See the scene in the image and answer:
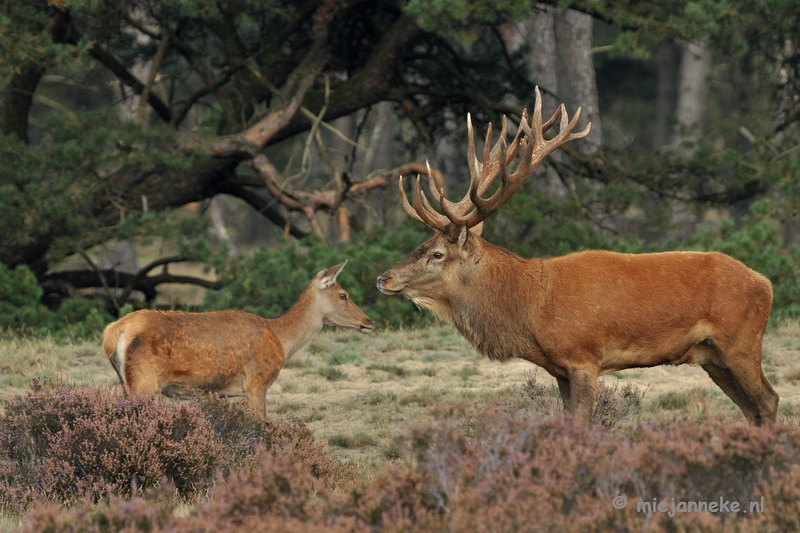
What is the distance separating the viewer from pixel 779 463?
452cm

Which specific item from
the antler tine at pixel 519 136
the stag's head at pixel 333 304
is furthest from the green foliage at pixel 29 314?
the antler tine at pixel 519 136

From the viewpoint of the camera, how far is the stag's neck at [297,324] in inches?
327

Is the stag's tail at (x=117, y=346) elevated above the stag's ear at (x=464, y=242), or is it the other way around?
the stag's ear at (x=464, y=242)

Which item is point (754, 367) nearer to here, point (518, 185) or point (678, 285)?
point (678, 285)

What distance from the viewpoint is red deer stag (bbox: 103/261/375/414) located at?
7.07m

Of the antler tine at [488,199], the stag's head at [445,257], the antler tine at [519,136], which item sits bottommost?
the stag's head at [445,257]

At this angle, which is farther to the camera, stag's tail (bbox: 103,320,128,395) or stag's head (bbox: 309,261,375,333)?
stag's head (bbox: 309,261,375,333)

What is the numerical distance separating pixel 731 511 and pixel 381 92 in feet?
35.6

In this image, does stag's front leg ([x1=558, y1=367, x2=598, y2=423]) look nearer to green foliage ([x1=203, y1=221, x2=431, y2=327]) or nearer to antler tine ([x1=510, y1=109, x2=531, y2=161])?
→ antler tine ([x1=510, y1=109, x2=531, y2=161])

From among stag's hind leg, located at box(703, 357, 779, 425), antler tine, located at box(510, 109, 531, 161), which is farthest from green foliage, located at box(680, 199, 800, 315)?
stag's hind leg, located at box(703, 357, 779, 425)

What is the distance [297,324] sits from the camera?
8.43m

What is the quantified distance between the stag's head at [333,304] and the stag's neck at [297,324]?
7cm

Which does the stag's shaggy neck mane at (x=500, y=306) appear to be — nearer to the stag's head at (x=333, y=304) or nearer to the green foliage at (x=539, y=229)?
the stag's head at (x=333, y=304)

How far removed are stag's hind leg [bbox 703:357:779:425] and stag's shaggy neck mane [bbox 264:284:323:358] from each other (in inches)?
131
